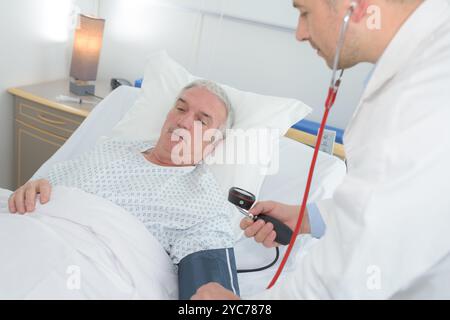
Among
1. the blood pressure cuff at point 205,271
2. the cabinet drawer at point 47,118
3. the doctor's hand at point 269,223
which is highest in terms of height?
the doctor's hand at point 269,223

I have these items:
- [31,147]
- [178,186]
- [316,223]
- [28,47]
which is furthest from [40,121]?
[316,223]

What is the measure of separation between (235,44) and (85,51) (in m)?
0.77

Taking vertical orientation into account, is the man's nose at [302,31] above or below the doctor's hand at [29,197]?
above

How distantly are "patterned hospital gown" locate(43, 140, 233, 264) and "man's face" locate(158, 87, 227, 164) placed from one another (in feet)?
0.27

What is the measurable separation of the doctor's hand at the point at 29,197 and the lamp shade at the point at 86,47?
1.07m

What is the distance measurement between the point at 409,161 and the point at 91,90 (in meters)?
1.99

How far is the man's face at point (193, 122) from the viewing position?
1.53 m

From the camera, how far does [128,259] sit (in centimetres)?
115

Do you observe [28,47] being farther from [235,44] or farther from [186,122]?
[186,122]

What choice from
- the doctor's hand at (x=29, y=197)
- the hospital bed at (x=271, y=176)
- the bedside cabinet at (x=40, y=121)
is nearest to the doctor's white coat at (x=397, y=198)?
the hospital bed at (x=271, y=176)

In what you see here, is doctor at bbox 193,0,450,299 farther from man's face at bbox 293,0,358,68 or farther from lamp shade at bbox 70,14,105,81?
lamp shade at bbox 70,14,105,81

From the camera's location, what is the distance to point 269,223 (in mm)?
1177

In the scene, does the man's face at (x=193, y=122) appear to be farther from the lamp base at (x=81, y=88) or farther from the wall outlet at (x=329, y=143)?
the lamp base at (x=81, y=88)
